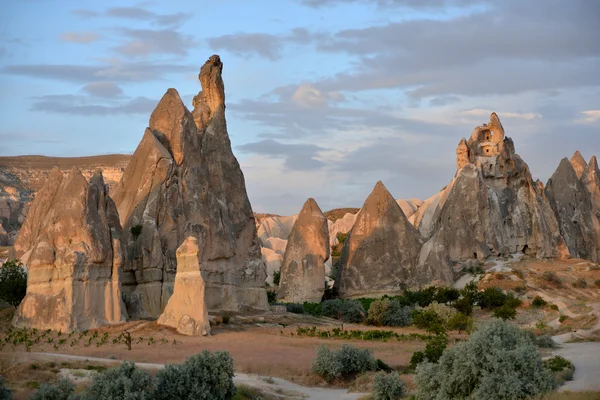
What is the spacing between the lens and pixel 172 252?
133 ft

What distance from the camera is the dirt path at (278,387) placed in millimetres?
22828

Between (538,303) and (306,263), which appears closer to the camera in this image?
(538,303)

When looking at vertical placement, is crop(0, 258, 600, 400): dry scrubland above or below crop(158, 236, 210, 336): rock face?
below

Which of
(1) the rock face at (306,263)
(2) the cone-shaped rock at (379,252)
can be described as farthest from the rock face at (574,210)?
(1) the rock face at (306,263)

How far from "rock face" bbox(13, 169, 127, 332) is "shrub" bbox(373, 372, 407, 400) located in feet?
50.1

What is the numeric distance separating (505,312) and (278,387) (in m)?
22.2

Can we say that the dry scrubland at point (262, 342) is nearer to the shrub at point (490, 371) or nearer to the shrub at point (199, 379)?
the shrub at point (490, 371)

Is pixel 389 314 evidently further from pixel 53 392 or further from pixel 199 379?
pixel 53 392

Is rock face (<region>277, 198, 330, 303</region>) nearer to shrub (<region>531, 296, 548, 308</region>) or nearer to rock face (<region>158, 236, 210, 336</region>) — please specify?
shrub (<region>531, 296, 548, 308</region>)

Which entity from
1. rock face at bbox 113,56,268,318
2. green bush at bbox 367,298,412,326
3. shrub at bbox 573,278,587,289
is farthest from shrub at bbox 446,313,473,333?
shrub at bbox 573,278,587,289

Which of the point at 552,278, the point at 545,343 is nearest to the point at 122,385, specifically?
the point at 545,343

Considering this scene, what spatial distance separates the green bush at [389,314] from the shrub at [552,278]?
1279cm

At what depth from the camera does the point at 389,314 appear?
44562 mm

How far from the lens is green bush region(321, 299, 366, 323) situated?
4672cm
